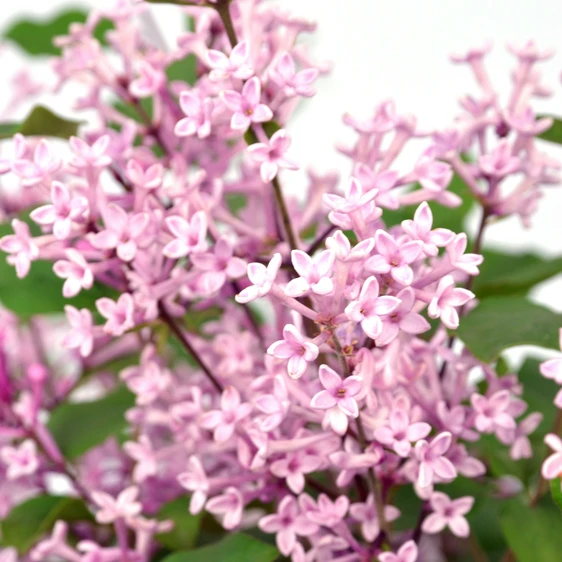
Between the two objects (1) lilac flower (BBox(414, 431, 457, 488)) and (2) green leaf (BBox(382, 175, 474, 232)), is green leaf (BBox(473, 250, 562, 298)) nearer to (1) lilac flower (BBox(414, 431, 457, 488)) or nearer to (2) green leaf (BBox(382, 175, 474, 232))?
(2) green leaf (BBox(382, 175, 474, 232))

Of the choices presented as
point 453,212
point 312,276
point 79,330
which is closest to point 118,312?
point 79,330

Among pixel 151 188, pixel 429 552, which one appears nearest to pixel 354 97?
pixel 429 552

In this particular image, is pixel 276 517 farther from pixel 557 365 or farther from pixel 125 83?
pixel 125 83

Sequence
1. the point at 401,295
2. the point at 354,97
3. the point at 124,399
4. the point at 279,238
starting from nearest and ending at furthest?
the point at 401,295 < the point at 279,238 < the point at 124,399 < the point at 354,97

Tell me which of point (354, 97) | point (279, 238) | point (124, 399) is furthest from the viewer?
point (354, 97)

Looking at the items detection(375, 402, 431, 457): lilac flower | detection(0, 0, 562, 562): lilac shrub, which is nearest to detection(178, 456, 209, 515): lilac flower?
detection(0, 0, 562, 562): lilac shrub

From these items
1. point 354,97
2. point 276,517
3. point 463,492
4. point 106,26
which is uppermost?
point 106,26
